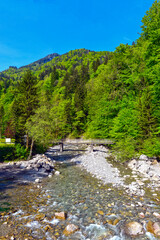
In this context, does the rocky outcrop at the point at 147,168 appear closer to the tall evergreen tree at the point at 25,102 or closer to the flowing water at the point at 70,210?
the flowing water at the point at 70,210

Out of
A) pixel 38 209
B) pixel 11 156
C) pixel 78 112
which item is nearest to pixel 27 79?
pixel 11 156

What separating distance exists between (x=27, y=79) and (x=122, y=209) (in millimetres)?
23343

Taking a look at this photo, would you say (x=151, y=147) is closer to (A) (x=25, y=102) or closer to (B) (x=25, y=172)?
(B) (x=25, y=172)

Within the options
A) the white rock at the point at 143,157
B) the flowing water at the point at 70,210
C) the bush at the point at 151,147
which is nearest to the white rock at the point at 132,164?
the white rock at the point at 143,157

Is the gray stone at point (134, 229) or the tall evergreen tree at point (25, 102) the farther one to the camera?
the tall evergreen tree at point (25, 102)

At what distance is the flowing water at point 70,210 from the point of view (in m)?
5.76

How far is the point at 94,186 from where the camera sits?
1101cm

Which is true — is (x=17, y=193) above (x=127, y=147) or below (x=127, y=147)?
below

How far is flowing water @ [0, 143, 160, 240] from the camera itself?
576cm

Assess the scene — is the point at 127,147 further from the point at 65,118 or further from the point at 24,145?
the point at 65,118

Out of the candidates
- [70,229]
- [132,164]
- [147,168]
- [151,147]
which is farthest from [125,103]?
[70,229]

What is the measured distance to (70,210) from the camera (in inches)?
294

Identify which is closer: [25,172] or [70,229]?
[70,229]

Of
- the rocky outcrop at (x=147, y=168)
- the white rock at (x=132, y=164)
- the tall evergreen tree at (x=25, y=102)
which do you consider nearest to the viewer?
the rocky outcrop at (x=147, y=168)
